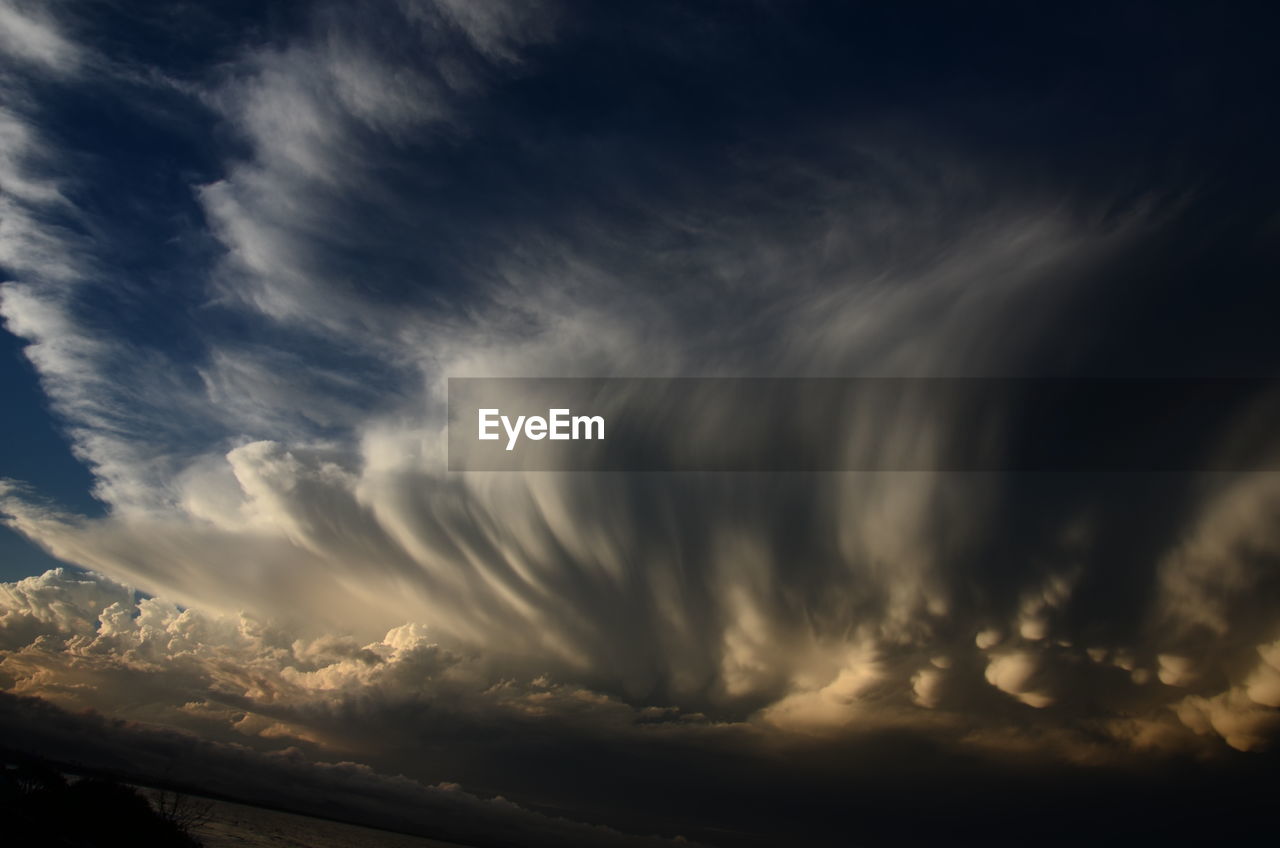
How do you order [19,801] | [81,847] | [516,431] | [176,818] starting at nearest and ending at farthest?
[516,431], [81,847], [19,801], [176,818]

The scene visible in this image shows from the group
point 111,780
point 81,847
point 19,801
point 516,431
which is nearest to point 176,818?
point 111,780

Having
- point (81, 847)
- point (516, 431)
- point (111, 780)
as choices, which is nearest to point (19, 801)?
point (111, 780)

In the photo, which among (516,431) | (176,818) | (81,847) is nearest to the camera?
(516,431)

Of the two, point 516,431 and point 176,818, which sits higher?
point 516,431

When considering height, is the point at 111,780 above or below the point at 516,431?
below

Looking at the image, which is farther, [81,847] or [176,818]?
[176,818]

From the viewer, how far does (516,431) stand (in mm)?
51031

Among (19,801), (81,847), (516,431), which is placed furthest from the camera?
(19,801)

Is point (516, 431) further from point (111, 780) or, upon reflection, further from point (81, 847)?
point (111, 780)

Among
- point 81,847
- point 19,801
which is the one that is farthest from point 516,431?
point 19,801

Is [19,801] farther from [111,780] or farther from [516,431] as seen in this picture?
[516,431]

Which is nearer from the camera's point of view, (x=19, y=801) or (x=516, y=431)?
(x=516, y=431)

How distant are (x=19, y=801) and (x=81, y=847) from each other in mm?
31828

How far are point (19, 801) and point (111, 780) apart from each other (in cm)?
1348
